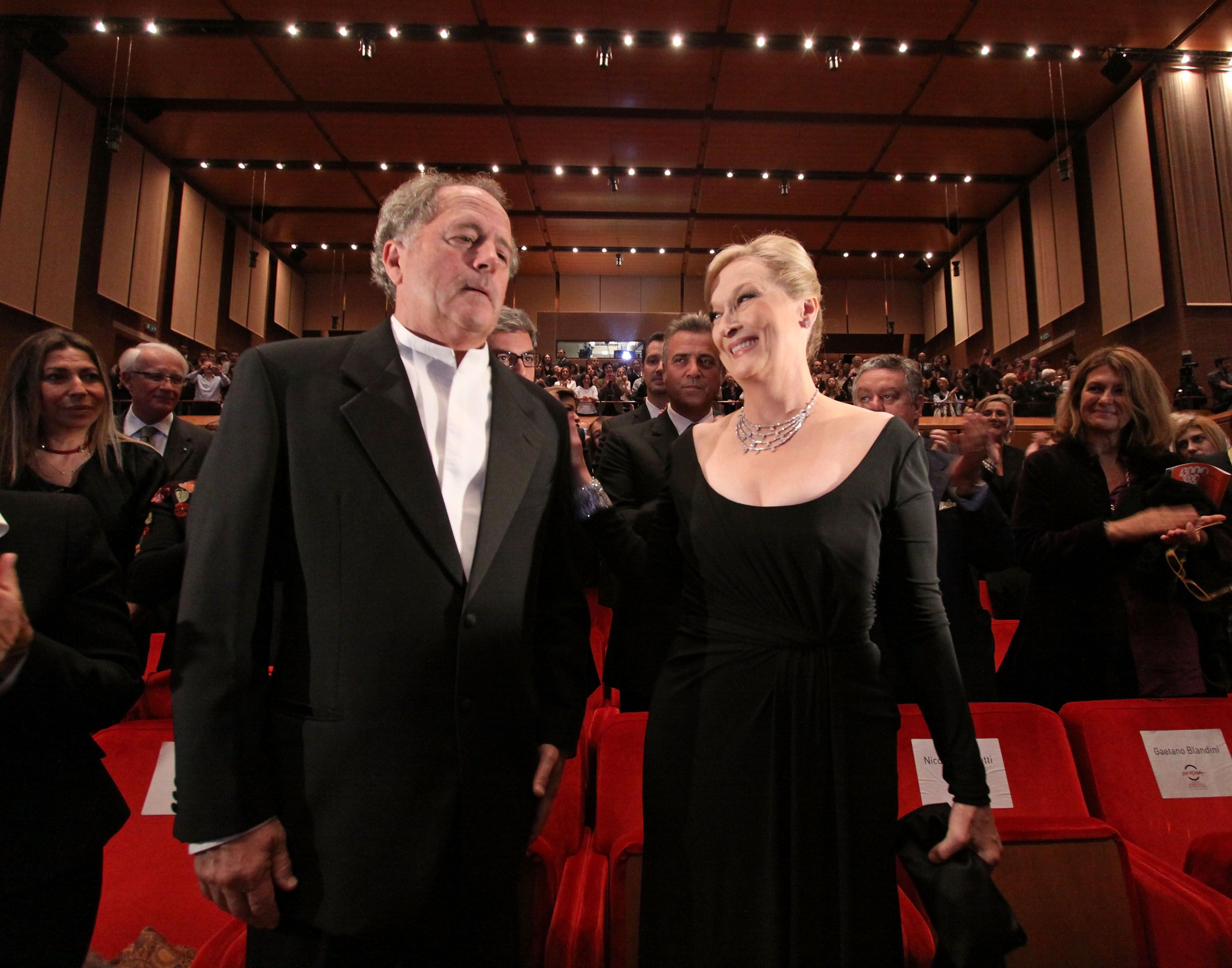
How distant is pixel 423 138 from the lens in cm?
1051

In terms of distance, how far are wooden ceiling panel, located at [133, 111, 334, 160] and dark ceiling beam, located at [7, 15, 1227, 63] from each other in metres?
1.81

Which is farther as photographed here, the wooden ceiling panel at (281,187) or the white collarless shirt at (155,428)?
the wooden ceiling panel at (281,187)

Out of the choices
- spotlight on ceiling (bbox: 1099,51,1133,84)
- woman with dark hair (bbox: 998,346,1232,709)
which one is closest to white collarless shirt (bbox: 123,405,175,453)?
woman with dark hair (bbox: 998,346,1232,709)

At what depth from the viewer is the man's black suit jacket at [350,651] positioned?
85 centimetres

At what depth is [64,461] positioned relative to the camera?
6.23 feet

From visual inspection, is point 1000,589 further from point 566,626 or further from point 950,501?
point 566,626

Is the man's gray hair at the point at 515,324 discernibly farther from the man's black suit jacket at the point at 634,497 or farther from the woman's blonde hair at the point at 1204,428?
the woman's blonde hair at the point at 1204,428

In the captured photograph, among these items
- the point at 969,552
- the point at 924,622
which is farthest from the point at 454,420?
the point at 969,552

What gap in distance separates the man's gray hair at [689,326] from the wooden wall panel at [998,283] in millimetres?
13192

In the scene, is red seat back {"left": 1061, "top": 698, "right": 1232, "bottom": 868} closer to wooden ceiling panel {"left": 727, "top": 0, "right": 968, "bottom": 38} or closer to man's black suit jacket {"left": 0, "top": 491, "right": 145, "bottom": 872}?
man's black suit jacket {"left": 0, "top": 491, "right": 145, "bottom": 872}

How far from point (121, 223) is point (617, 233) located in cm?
833

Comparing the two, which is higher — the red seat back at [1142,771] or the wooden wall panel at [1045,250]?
the wooden wall panel at [1045,250]

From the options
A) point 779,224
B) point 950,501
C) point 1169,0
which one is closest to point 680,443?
point 950,501

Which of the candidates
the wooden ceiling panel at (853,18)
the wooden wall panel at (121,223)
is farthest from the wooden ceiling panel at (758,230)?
the wooden wall panel at (121,223)
